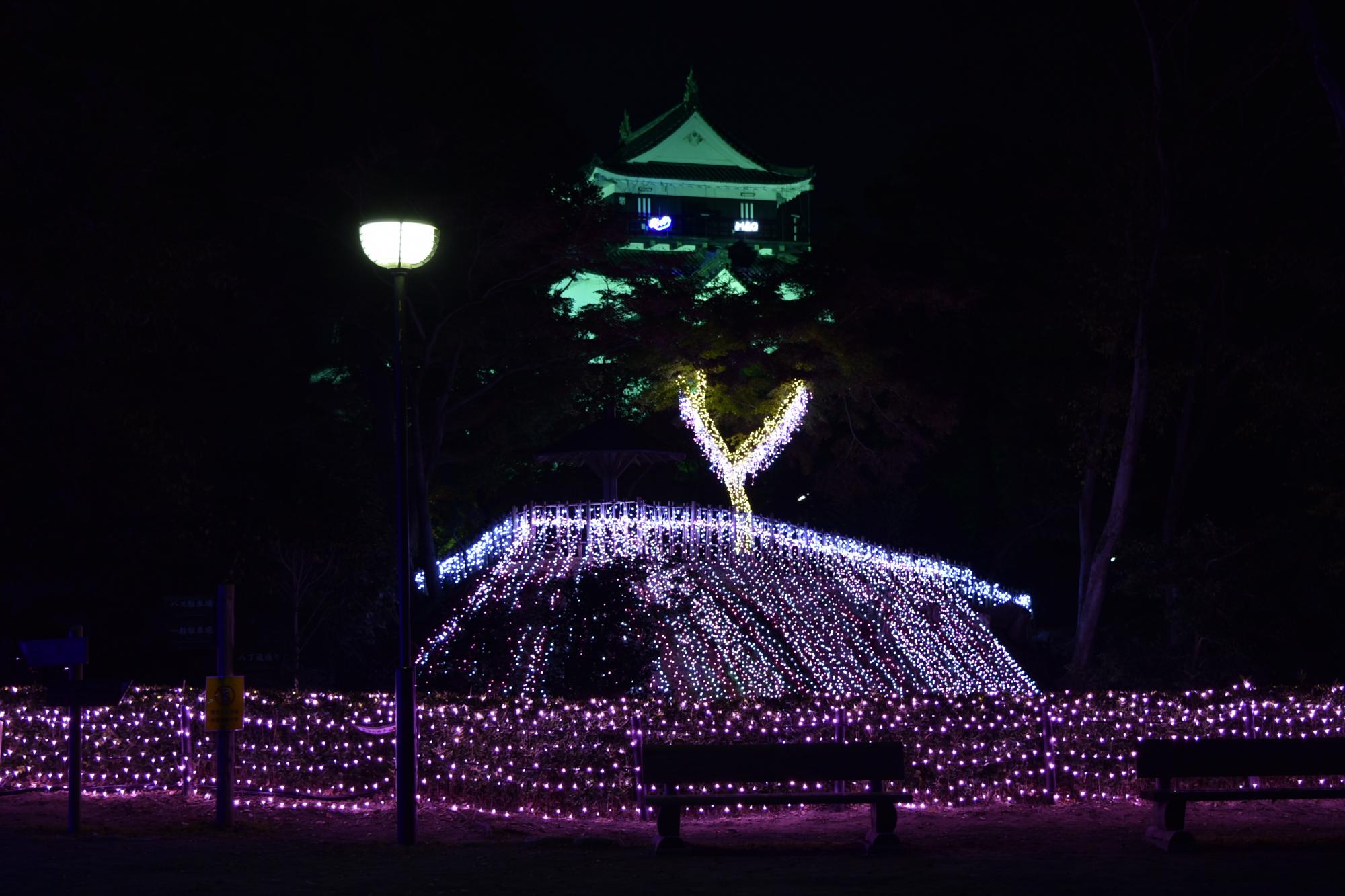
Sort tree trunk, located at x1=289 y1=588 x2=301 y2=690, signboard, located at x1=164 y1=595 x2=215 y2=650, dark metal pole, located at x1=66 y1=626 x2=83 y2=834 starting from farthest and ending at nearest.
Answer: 1. tree trunk, located at x1=289 y1=588 x2=301 y2=690
2. signboard, located at x1=164 y1=595 x2=215 y2=650
3. dark metal pole, located at x1=66 y1=626 x2=83 y2=834

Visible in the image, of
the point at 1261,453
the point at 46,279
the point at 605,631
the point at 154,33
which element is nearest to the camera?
the point at 46,279

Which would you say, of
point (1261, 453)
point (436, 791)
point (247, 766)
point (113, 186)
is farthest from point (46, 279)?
point (1261, 453)

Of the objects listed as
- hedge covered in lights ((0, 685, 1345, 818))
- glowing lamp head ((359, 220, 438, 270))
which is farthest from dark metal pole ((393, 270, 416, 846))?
hedge covered in lights ((0, 685, 1345, 818))

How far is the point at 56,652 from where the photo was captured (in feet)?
36.8

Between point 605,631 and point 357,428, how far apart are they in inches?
460

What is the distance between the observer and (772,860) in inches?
363

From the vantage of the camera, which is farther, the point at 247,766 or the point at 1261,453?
the point at 1261,453

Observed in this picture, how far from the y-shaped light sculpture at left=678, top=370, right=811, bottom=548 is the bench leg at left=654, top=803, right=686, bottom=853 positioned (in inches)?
694

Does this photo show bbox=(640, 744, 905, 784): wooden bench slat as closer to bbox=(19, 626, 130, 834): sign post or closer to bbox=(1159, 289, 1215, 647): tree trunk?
bbox=(19, 626, 130, 834): sign post

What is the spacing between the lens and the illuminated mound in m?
19.5

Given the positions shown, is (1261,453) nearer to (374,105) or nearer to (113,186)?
(374,105)

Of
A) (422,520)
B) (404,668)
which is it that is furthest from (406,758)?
(422,520)

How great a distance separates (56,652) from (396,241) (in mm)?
4232

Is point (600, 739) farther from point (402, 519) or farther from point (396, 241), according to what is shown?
point (396, 241)
